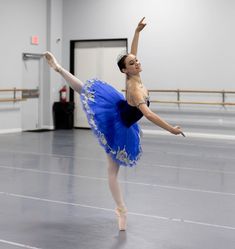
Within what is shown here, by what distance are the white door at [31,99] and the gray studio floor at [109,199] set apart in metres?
3.41

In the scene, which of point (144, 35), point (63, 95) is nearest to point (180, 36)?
point (144, 35)

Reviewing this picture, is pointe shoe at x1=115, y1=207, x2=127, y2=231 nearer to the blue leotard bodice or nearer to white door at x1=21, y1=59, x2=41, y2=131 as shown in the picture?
the blue leotard bodice

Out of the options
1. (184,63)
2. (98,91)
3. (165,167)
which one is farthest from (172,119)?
(98,91)

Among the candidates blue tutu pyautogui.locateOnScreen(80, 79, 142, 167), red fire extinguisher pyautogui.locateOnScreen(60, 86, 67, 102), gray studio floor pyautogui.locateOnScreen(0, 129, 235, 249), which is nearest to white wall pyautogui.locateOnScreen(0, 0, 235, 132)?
red fire extinguisher pyautogui.locateOnScreen(60, 86, 67, 102)

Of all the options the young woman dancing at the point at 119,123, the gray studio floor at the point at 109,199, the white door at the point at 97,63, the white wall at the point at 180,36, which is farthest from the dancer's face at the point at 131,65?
the white door at the point at 97,63

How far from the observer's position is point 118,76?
1286 centimetres

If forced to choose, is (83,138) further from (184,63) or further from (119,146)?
(119,146)

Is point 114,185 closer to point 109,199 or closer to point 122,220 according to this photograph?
point 122,220

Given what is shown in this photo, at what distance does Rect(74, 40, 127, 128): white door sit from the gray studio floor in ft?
12.6

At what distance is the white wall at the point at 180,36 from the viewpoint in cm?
1132

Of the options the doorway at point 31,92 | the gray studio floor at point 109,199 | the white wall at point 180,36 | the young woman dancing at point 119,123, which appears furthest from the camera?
the doorway at point 31,92

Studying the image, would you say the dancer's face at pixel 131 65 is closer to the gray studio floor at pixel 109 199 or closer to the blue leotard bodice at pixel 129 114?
the blue leotard bodice at pixel 129 114

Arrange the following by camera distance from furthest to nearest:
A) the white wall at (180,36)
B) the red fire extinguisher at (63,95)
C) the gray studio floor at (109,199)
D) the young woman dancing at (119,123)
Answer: the red fire extinguisher at (63,95), the white wall at (180,36), the young woman dancing at (119,123), the gray studio floor at (109,199)

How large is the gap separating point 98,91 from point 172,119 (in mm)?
7866
